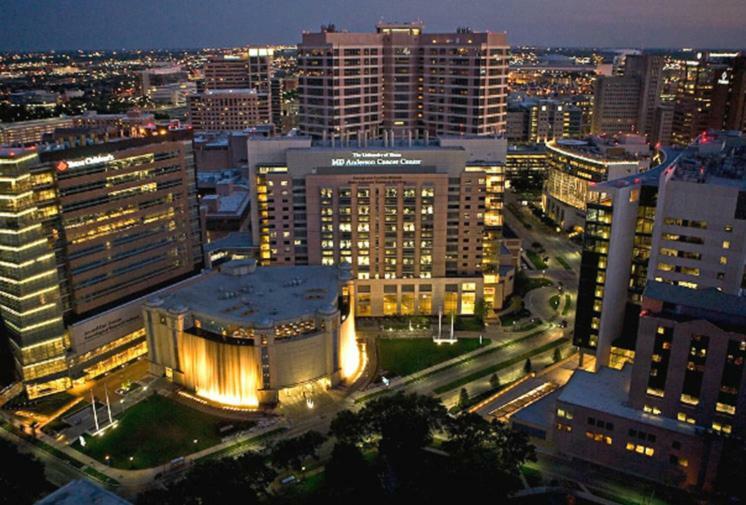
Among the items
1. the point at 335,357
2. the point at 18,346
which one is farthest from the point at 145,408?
the point at 335,357

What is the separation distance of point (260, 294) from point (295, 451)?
1551 inches

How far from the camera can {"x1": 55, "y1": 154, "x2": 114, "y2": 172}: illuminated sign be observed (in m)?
116

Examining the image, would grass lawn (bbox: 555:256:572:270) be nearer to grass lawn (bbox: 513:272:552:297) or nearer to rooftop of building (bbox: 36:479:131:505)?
grass lawn (bbox: 513:272:552:297)

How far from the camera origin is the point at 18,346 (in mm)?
115188

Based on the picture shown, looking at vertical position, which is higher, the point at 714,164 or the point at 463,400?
the point at 714,164

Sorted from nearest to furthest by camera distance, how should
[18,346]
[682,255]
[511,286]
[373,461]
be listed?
[373,461] < [682,255] < [18,346] < [511,286]

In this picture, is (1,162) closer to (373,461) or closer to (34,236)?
(34,236)

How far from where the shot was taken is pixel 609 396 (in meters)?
99.8

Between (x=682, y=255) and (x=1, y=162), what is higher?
(x=1, y=162)

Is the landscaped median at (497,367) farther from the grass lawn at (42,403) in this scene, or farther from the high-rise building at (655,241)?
the grass lawn at (42,403)

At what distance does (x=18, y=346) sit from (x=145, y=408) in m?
25.7

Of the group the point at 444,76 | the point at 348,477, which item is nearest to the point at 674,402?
the point at 348,477

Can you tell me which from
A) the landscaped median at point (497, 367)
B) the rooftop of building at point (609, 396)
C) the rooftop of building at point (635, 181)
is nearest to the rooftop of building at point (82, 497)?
the landscaped median at point (497, 367)

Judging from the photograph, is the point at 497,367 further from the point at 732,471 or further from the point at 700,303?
the point at 732,471
